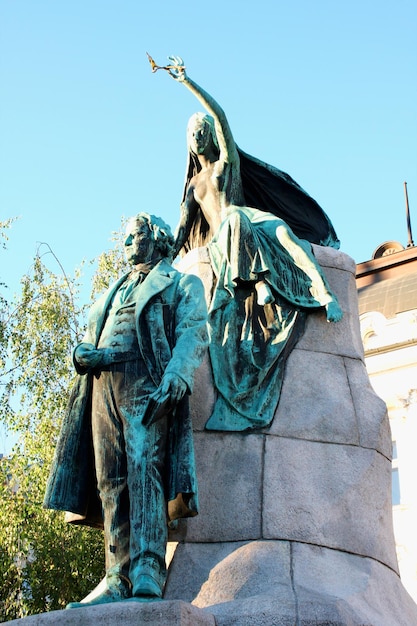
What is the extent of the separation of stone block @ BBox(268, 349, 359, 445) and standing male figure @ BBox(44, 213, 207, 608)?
2.95 ft

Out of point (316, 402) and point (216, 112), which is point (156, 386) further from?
point (216, 112)

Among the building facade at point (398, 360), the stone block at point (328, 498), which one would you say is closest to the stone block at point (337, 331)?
the stone block at point (328, 498)

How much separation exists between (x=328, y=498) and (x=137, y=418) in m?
1.25

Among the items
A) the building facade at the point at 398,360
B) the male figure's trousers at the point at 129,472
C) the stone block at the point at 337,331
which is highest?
the building facade at the point at 398,360

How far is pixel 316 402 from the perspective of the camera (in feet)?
21.6

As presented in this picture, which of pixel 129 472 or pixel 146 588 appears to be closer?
pixel 146 588

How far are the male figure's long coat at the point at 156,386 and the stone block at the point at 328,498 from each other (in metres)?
0.69

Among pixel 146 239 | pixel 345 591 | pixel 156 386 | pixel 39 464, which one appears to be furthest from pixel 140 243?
pixel 39 464

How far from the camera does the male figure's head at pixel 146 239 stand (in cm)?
617

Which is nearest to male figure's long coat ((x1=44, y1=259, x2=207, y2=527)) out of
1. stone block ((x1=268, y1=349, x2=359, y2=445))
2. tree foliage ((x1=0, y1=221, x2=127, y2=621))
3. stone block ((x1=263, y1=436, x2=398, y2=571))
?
stone block ((x1=263, y1=436, x2=398, y2=571))

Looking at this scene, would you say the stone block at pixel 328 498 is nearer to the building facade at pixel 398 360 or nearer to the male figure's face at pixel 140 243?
the male figure's face at pixel 140 243

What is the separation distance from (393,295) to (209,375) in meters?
20.0

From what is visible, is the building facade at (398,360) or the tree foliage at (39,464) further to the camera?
the building facade at (398,360)

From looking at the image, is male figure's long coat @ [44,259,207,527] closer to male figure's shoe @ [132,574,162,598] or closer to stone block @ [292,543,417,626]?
male figure's shoe @ [132,574,162,598]
